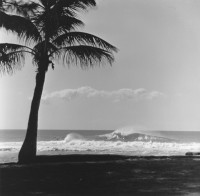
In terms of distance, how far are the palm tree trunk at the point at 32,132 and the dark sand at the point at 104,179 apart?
0.96 m

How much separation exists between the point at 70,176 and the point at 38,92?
155 inches

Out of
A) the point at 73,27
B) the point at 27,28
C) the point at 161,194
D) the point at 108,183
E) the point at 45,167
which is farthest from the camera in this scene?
the point at 73,27

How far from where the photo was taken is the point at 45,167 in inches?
329

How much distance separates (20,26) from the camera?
9867mm

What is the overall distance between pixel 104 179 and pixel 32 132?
4058mm

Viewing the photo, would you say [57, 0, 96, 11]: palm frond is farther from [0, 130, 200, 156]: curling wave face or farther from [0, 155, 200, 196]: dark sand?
[0, 130, 200, 156]: curling wave face

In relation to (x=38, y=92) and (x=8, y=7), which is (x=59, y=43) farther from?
(x=8, y=7)

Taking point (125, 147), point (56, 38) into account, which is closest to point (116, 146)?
point (125, 147)

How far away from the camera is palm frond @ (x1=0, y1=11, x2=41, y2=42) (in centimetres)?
884

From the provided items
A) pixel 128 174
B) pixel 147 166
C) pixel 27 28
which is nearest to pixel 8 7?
pixel 27 28

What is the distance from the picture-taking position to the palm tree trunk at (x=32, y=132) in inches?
406

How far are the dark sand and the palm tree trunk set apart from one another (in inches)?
37.9

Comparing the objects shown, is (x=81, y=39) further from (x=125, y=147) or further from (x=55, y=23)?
(x=125, y=147)

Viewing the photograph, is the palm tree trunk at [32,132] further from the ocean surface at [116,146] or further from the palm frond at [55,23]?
the ocean surface at [116,146]
